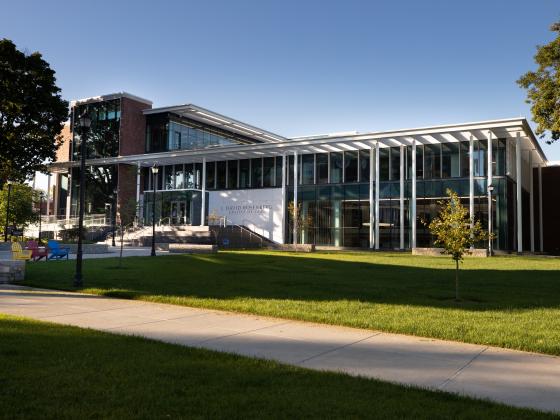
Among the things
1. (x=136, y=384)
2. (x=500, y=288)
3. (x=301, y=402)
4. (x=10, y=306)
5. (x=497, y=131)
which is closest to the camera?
(x=301, y=402)

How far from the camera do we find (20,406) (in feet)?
15.0

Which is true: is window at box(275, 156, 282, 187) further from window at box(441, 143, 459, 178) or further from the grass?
the grass

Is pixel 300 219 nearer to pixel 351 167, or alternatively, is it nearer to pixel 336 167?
pixel 336 167

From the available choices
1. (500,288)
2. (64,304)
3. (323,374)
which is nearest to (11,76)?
(64,304)

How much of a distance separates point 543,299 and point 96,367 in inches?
425

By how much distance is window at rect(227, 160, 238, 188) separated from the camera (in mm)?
52438

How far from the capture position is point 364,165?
45406mm

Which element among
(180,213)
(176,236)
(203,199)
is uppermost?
(203,199)

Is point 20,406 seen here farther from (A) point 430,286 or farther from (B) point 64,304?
(A) point 430,286

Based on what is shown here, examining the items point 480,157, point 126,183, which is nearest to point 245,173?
point 126,183

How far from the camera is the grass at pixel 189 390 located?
4.52 meters

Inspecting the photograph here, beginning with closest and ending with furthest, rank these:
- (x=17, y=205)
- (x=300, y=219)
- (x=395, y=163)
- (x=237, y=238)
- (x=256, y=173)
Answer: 1. (x=395, y=163)
2. (x=300, y=219)
3. (x=237, y=238)
4. (x=17, y=205)
5. (x=256, y=173)

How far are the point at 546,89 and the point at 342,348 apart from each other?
93.3 ft

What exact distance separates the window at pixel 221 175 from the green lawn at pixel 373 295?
32.6 metres
